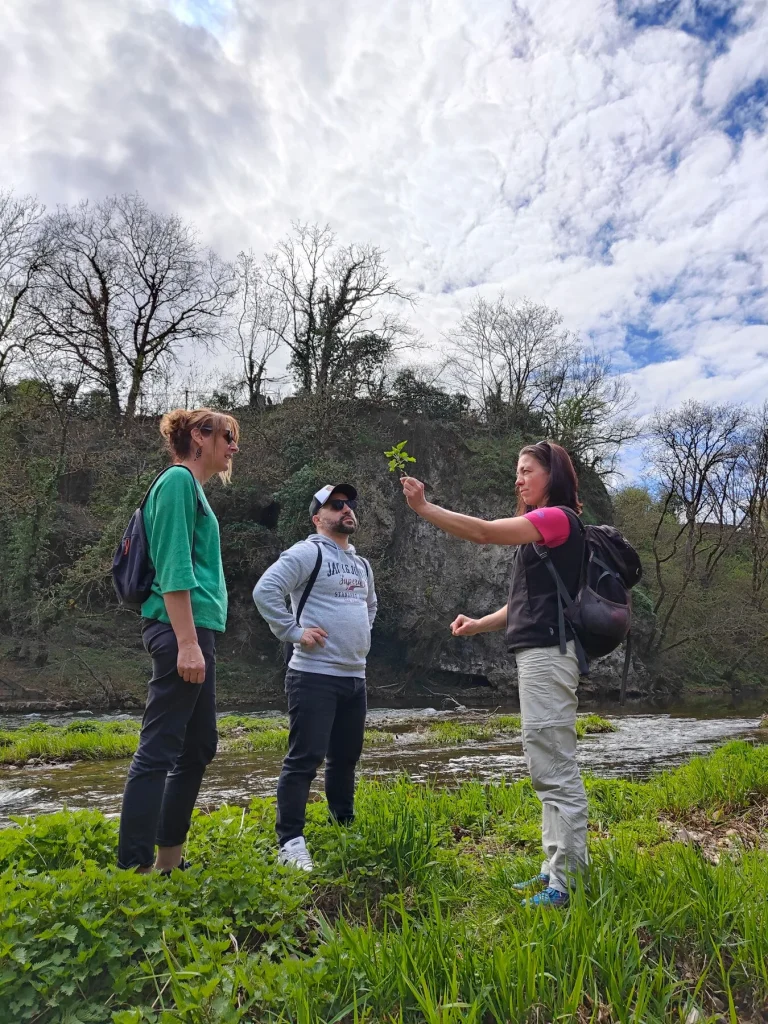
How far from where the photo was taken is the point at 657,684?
104 feet

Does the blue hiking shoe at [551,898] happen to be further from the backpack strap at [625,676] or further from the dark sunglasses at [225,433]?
the backpack strap at [625,676]

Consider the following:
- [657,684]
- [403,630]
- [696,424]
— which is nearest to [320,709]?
[403,630]

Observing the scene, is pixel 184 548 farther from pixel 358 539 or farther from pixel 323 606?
pixel 358 539

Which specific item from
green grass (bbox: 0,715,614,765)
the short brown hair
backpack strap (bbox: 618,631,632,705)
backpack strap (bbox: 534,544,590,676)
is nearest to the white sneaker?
backpack strap (bbox: 534,544,590,676)

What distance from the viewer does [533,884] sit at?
317cm

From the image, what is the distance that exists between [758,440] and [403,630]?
85.5 feet

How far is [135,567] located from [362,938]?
6.54ft

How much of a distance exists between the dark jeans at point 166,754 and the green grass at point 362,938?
0.24 metres

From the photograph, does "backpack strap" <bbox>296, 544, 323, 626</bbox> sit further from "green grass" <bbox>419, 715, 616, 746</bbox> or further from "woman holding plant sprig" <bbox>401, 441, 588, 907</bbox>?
"green grass" <bbox>419, 715, 616, 746</bbox>

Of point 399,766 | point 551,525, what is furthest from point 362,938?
point 399,766

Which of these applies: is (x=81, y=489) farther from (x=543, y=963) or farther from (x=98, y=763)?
(x=543, y=963)

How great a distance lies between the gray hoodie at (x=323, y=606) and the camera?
4.02 meters

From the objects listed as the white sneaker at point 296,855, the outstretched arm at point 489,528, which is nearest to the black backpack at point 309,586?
the white sneaker at point 296,855

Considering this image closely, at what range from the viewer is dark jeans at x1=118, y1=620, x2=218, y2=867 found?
3045 millimetres
